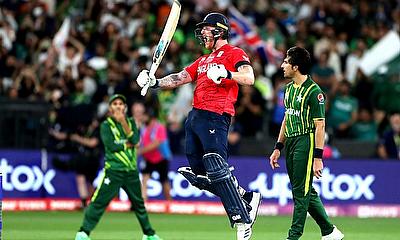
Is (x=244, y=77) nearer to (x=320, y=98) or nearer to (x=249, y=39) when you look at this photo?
(x=320, y=98)

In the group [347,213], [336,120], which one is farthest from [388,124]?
[347,213]

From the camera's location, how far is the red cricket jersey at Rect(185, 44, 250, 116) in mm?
12805

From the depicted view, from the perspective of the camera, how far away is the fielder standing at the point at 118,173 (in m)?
14.7

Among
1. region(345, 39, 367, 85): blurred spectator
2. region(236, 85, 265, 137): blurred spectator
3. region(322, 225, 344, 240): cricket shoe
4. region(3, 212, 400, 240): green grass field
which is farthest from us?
region(345, 39, 367, 85): blurred spectator

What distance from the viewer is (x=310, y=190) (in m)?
13.0

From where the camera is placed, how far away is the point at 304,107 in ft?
42.5

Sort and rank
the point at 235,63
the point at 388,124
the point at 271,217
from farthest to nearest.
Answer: the point at 388,124 → the point at 271,217 → the point at 235,63

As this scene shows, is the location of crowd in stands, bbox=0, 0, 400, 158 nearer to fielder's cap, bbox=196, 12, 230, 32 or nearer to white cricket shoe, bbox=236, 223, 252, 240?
fielder's cap, bbox=196, 12, 230, 32

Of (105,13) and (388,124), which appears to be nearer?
(388,124)

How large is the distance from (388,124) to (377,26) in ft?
12.7

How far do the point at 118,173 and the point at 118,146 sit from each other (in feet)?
1.58

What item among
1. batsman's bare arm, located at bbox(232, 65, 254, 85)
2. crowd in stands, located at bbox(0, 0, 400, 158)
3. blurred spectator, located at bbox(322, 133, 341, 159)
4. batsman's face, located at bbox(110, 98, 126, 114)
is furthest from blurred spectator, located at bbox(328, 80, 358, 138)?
batsman's bare arm, located at bbox(232, 65, 254, 85)

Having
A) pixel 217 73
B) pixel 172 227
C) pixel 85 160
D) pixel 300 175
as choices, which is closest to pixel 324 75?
pixel 85 160

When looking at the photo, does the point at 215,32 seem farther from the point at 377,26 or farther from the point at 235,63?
the point at 377,26
